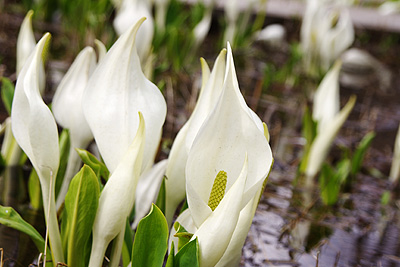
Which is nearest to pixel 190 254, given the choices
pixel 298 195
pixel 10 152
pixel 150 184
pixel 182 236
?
pixel 182 236

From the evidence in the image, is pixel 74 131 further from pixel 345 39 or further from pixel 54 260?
pixel 345 39

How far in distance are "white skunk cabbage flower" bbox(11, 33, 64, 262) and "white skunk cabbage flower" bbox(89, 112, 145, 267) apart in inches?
3.4

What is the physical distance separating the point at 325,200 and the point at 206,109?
94cm

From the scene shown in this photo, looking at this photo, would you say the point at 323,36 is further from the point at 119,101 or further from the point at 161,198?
the point at 119,101

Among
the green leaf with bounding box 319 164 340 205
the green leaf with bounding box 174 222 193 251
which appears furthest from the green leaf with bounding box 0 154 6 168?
the green leaf with bounding box 319 164 340 205

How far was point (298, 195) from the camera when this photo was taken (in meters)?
1.83

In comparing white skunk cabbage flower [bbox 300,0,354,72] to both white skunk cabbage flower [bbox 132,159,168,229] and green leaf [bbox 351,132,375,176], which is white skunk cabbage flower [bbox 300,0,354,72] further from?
white skunk cabbage flower [bbox 132,159,168,229]

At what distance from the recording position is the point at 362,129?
9.12 feet

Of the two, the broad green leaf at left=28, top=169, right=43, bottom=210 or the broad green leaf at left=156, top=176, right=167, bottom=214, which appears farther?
the broad green leaf at left=28, top=169, right=43, bottom=210

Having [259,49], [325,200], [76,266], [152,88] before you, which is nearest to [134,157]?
[152,88]

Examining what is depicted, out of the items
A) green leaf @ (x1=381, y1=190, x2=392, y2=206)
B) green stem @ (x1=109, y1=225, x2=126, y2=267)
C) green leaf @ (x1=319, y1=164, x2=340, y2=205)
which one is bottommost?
green leaf @ (x1=381, y1=190, x2=392, y2=206)

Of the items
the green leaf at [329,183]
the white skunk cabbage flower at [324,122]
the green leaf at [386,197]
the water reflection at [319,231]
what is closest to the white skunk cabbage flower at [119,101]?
the water reflection at [319,231]

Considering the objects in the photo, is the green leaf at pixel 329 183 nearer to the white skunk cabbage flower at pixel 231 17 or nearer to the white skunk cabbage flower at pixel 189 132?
the white skunk cabbage flower at pixel 189 132

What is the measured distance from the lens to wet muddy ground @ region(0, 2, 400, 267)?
139 cm
